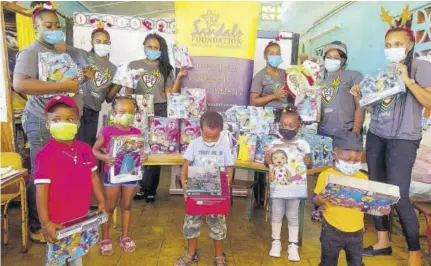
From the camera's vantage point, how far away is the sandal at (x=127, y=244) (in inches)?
117

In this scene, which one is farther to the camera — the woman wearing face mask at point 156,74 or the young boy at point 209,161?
the woman wearing face mask at point 156,74

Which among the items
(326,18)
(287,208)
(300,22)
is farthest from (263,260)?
(300,22)

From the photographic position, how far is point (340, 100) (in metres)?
3.32

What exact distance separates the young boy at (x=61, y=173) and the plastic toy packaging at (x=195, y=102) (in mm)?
1462

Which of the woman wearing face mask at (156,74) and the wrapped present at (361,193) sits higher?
the woman wearing face mask at (156,74)

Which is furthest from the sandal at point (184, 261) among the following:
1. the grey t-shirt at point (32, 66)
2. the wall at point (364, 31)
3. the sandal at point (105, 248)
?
the wall at point (364, 31)

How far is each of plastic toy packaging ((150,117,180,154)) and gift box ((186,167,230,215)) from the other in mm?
1081

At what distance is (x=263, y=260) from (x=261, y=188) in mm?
1484

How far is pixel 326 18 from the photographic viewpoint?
24.1ft

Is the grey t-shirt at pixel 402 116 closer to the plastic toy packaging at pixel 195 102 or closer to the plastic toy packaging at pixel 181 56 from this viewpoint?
the plastic toy packaging at pixel 195 102

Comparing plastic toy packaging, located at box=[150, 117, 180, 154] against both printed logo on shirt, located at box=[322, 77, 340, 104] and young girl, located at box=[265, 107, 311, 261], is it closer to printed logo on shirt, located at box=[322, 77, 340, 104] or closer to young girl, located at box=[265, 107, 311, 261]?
young girl, located at box=[265, 107, 311, 261]

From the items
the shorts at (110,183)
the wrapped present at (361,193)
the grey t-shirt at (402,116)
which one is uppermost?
the grey t-shirt at (402,116)

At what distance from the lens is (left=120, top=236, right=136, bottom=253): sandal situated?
117 inches

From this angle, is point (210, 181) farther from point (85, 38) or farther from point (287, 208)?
point (85, 38)
